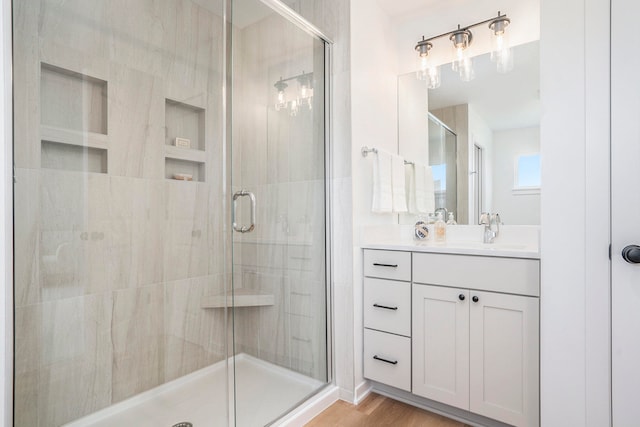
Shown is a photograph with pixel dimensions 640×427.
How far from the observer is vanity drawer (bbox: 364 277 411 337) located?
6.27ft

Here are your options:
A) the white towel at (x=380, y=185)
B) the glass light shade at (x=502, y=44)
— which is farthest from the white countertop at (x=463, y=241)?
the glass light shade at (x=502, y=44)

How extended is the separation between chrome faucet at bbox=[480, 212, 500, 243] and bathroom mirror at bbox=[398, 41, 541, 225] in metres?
0.04

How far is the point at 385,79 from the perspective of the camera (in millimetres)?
2416

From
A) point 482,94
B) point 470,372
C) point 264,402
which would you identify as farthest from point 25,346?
point 482,94

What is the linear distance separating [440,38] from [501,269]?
5.52 feet

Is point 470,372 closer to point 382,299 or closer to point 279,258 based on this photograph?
point 382,299

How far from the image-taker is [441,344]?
179 cm

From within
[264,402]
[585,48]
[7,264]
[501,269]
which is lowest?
[264,402]

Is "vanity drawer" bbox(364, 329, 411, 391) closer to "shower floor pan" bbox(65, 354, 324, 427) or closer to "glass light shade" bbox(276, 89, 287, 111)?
"shower floor pan" bbox(65, 354, 324, 427)

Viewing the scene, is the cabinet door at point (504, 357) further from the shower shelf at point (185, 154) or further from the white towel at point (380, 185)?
the shower shelf at point (185, 154)

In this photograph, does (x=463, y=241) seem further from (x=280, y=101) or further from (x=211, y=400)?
(x=211, y=400)

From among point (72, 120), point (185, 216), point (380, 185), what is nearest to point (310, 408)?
point (185, 216)

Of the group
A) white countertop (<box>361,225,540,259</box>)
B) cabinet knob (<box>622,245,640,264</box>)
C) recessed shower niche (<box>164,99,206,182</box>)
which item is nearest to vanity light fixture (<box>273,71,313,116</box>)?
recessed shower niche (<box>164,99,206,182</box>)

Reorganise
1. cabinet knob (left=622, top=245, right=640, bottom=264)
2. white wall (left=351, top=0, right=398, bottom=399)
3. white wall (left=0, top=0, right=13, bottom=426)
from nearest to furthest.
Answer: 1. white wall (left=0, top=0, right=13, bottom=426)
2. cabinet knob (left=622, top=245, right=640, bottom=264)
3. white wall (left=351, top=0, right=398, bottom=399)
